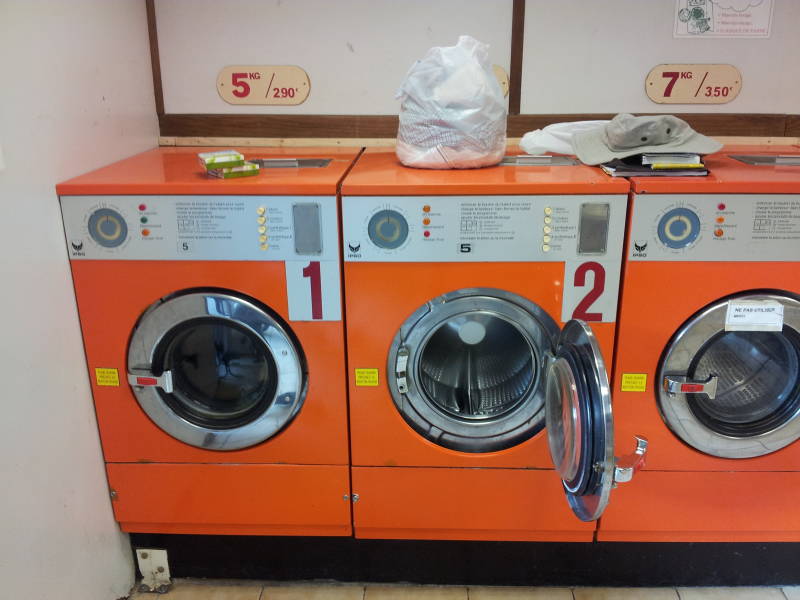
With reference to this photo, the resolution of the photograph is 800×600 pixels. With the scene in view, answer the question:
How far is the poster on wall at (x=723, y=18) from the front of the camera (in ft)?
7.47

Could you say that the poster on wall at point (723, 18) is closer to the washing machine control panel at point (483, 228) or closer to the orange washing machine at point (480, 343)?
the orange washing machine at point (480, 343)

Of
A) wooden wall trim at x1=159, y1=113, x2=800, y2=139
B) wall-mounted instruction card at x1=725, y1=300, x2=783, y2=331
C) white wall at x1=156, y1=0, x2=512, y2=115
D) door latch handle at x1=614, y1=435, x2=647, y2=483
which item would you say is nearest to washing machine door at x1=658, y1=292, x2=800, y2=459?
wall-mounted instruction card at x1=725, y1=300, x2=783, y2=331

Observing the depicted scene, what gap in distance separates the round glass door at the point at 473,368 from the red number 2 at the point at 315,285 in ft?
0.74

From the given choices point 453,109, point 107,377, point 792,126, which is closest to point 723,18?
point 792,126

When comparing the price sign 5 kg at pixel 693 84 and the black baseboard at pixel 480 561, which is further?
the price sign 5 kg at pixel 693 84

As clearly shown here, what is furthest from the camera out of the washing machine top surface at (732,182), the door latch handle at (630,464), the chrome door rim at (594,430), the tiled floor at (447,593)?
the tiled floor at (447,593)

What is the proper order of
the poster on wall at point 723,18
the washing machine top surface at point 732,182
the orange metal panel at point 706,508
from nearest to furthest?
the washing machine top surface at point 732,182
the orange metal panel at point 706,508
the poster on wall at point 723,18

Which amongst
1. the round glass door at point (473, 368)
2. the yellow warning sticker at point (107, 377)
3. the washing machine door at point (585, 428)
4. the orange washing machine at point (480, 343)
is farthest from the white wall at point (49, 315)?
the washing machine door at point (585, 428)

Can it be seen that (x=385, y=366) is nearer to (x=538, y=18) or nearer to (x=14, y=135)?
(x=14, y=135)

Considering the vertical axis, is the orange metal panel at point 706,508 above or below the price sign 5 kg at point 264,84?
below

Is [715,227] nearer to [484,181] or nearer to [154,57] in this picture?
[484,181]

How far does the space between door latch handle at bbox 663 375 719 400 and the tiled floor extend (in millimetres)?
707

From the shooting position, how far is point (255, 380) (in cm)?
197

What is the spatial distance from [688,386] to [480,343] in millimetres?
579
